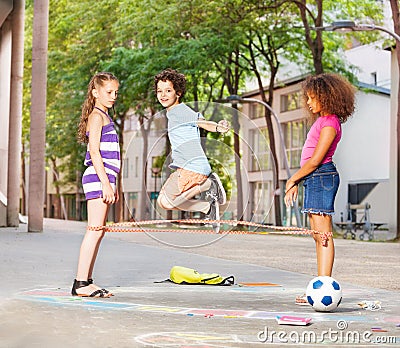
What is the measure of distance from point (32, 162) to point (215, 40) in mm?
13419

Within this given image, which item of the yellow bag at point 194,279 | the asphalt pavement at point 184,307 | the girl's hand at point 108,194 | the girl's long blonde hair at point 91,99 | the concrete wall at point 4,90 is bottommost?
the asphalt pavement at point 184,307

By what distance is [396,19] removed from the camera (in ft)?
88.3

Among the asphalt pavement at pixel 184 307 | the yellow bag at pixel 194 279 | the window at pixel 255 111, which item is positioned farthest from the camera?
the window at pixel 255 111

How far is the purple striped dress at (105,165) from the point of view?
775 cm

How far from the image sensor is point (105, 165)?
7824 mm

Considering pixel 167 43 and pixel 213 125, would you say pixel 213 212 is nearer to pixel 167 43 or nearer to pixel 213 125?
pixel 213 125

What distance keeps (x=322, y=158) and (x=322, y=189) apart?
0.26m

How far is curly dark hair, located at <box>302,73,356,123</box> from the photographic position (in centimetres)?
756

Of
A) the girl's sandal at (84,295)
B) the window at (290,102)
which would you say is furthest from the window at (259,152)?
the window at (290,102)

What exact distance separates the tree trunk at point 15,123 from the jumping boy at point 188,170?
56.9 feet

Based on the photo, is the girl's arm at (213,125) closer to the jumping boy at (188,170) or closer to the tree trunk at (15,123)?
the jumping boy at (188,170)

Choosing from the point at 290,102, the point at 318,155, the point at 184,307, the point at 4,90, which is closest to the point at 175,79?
the point at 318,155

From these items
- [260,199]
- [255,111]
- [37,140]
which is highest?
[255,111]

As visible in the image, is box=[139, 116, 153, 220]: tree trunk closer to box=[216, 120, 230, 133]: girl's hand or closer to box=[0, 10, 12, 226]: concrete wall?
box=[216, 120, 230, 133]: girl's hand
